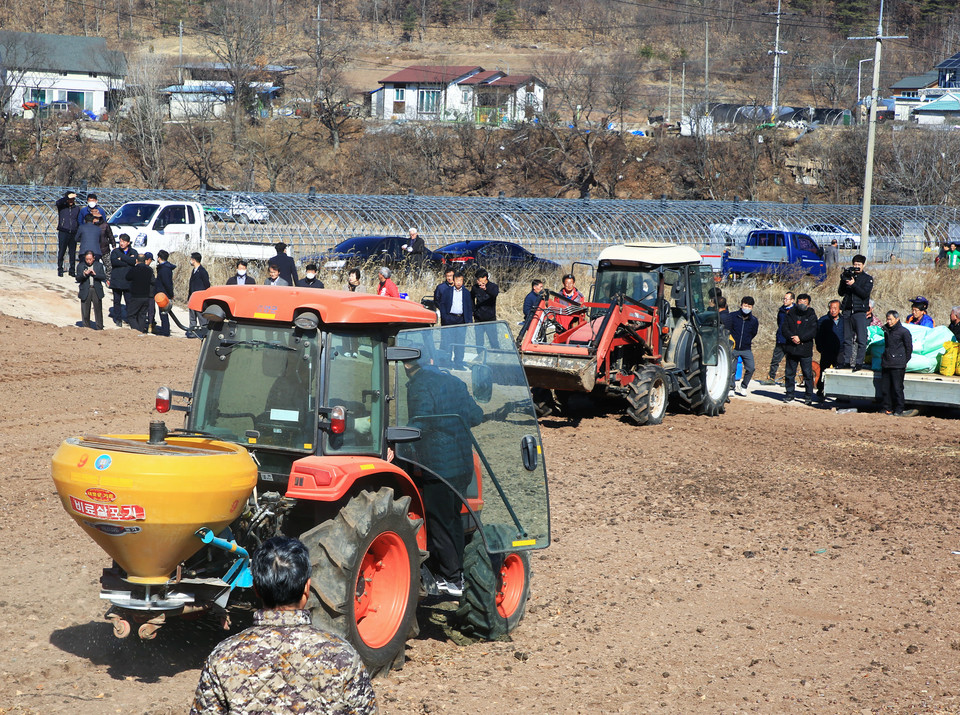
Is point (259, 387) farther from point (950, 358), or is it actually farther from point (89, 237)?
point (89, 237)

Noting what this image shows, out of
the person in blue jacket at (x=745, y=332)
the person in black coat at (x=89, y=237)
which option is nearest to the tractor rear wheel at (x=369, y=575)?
the person in blue jacket at (x=745, y=332)

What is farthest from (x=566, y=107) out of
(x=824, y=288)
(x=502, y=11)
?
(x=824, y=288)

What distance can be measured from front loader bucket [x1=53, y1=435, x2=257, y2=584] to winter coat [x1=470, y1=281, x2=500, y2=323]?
12.6m

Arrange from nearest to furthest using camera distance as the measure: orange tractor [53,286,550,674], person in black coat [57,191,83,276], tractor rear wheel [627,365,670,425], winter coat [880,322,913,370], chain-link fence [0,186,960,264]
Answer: orange tractor [53,286,550,674] → tractor rear wheel [627,365,670,425] → winter coat [880,322,913,370] → person in black coat [57,191,83,276] → chain-link fence [0,186,960,264]

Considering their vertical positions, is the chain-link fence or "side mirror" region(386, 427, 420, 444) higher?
the chain-link fence

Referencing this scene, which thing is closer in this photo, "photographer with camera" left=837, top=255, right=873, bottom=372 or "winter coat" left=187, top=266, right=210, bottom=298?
"photographer with camera" left=837, top=255, right=873, bottom=372

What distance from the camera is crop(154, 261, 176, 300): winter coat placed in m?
18.0

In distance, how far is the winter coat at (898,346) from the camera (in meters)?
15.1

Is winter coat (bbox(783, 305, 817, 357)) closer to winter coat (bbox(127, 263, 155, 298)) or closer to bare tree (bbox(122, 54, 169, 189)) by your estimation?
winter coat (bbox(127, 263, 155, 298))

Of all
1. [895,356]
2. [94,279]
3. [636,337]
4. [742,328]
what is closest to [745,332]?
[742,328]

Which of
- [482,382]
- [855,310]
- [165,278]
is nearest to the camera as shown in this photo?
[482,382]

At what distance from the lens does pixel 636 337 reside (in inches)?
547

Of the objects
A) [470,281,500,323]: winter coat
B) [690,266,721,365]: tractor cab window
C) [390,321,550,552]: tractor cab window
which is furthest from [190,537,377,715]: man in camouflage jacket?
[470,281,500,323]: winter coat

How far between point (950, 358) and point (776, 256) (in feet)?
49.9
